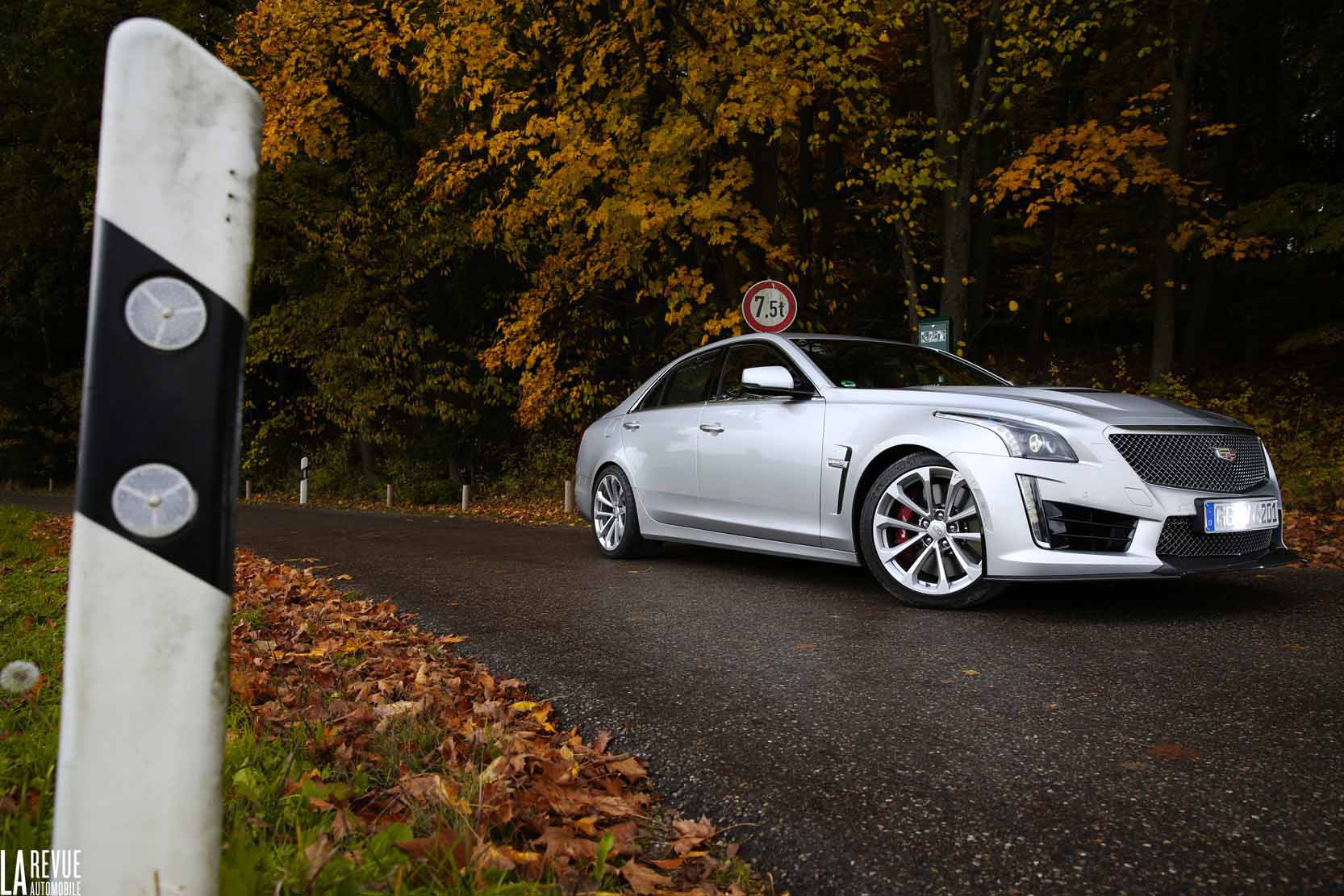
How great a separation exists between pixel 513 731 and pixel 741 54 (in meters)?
10.3

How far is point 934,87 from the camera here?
1286 cm

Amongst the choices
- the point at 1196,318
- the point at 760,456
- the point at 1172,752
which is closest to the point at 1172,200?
the point at 1196,318

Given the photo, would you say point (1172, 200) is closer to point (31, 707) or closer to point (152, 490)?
point (31, 707)

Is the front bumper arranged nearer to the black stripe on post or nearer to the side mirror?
the side mirror

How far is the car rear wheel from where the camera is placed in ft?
25.2

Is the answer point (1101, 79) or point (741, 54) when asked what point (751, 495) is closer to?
point (741, 54)

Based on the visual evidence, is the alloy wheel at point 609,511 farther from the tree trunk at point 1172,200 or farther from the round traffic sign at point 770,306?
the tree trunk at point 1172,200

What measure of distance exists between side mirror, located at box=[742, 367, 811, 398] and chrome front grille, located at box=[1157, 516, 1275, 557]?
7.21ft

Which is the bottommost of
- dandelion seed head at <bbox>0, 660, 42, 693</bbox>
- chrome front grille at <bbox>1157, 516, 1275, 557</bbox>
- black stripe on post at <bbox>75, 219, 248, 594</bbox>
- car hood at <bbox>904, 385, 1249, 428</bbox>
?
dandelion seed head at <bbox>0, 660, 42, 693</bbox>

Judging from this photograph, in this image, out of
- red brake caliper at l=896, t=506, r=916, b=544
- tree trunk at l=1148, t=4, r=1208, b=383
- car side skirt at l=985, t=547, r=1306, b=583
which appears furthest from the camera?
tree trunk at l=1148, t=4, r=1208, b=383

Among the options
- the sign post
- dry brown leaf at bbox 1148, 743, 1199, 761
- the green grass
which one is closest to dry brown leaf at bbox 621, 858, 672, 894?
the green grass

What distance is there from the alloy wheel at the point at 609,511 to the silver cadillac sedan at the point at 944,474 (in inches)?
22.5

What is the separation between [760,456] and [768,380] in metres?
0.54

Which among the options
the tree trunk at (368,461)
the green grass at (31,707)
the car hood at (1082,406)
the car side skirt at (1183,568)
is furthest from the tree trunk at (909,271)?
the tree trunk at (368,461)
